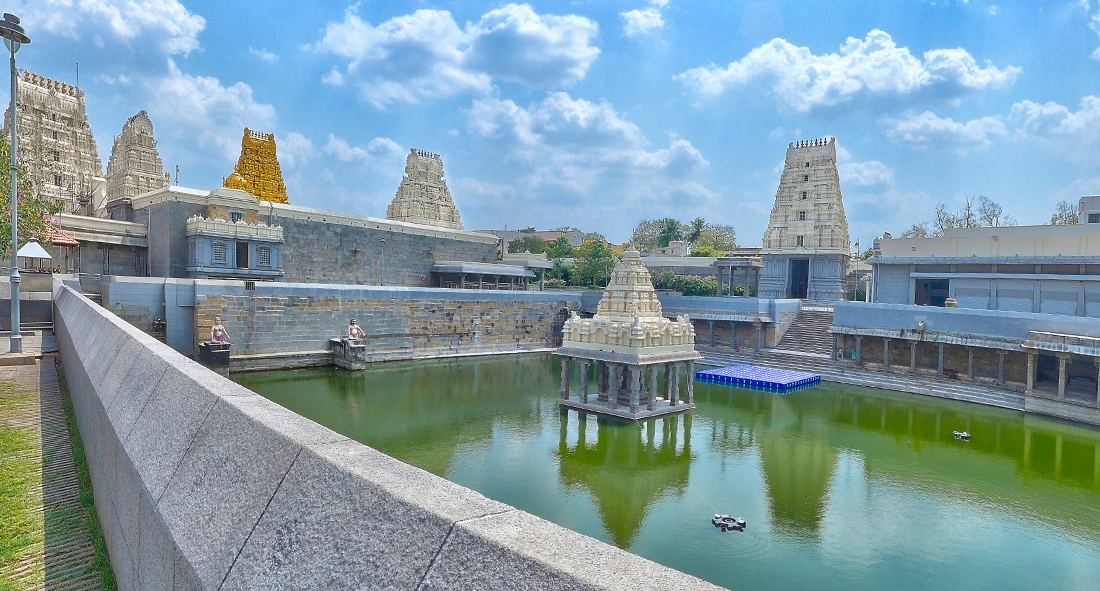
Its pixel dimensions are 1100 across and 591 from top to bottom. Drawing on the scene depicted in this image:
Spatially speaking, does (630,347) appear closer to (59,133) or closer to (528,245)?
(59,133)

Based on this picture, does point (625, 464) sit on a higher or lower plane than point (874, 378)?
lower

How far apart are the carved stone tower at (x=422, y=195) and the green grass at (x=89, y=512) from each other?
2846 cm

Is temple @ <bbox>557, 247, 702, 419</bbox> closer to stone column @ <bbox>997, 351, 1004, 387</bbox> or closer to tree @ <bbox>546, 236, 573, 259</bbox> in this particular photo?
stone column @ <bbox>997, 351, 1004, 387</bbox>

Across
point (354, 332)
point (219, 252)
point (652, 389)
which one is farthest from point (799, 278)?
point (219, 252)

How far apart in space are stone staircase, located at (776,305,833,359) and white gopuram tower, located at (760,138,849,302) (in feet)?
8.52

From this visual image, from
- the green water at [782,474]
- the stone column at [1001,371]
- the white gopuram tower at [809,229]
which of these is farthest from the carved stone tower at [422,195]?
the stone column at [1001,371]

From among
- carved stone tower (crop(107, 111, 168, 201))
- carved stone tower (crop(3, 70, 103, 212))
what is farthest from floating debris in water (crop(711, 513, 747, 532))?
carved stone tower (crop(3, 70, 103, 212))

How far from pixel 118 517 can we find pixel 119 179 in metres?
31.5

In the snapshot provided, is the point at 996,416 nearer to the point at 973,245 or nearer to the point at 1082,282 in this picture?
the point at 1082,282

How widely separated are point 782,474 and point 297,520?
38.6ft

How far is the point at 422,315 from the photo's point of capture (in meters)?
24.8

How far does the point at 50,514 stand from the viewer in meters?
4.09

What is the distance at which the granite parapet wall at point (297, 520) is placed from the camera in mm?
1425

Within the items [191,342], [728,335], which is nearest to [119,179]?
[191,342]
